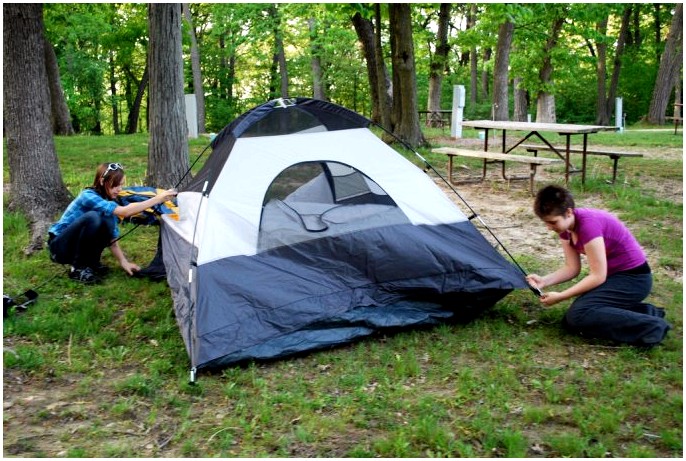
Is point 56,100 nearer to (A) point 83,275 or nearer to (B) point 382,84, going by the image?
(B) point 382,84

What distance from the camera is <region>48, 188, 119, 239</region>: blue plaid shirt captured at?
4926 mm

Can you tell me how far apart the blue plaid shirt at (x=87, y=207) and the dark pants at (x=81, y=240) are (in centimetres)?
5

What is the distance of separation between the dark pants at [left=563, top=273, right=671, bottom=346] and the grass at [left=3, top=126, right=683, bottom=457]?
95mm

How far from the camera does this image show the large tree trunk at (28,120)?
6.15m

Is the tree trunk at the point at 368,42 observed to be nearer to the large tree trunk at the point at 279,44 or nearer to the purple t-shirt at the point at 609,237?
the large tree trunk at the point at 279,44

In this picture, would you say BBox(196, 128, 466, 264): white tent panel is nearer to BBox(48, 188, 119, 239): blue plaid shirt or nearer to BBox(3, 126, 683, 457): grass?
BBox(3, 126, 683, 457): grass

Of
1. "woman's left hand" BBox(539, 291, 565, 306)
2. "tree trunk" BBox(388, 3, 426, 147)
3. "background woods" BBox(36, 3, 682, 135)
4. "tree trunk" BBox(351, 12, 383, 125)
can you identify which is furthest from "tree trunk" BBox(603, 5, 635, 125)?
"woman's left hand" BBox(539, 291, 565, 306)

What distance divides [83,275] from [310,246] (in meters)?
2.02

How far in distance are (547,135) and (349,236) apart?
41.5 ft

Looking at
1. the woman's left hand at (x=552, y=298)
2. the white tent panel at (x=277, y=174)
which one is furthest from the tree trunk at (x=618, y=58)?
the woman's left hand at (x=552, y=298)

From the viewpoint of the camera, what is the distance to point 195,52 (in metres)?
19.3

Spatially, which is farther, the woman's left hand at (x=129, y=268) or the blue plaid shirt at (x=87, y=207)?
the woman's left hand at (x=129, y=268)

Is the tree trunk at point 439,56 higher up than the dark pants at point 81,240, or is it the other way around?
the tree trunk at point 439,56

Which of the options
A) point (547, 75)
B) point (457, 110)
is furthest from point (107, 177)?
point (547, 75)
